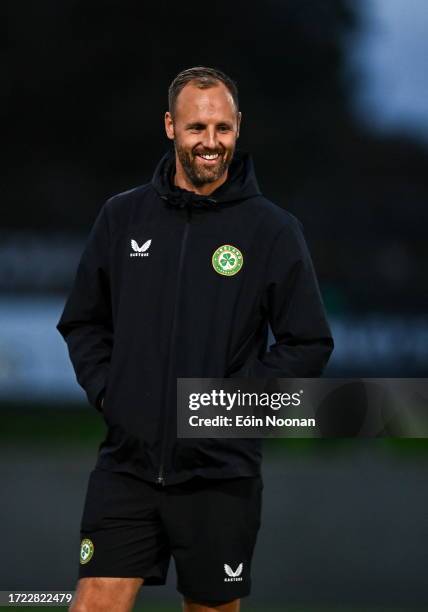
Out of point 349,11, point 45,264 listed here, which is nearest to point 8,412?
point 45,264

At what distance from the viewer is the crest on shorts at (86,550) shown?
3068 mm

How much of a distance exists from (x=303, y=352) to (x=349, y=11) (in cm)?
533

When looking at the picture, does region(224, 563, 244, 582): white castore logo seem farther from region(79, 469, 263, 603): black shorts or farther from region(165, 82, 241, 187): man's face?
region(165, 82, 241, 187): man's face

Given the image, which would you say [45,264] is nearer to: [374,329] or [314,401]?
[374,329]

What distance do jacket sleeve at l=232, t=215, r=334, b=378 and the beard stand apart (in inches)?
8.8

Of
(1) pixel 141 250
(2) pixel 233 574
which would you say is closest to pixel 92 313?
(1) pixel 141 250

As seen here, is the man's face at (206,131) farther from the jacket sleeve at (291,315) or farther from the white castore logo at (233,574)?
the white castore logo at (233,574)

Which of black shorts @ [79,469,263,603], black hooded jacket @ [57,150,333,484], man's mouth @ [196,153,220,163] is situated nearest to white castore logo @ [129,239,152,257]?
black hooded jacket @ [57,150,333,484]

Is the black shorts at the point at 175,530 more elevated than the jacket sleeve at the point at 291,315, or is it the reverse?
the jacket sleeve at the point at 291,315

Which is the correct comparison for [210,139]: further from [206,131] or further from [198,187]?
[198,187]

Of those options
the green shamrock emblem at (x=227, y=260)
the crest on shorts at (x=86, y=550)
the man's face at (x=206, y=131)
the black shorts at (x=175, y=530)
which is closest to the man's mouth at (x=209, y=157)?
the man's face at (x=206, y=131)

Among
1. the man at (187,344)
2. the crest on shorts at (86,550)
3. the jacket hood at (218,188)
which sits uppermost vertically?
the jacket hood at (218,188)

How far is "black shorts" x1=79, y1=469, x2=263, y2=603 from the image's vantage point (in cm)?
304

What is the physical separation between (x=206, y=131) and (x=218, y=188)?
158 millimetres
